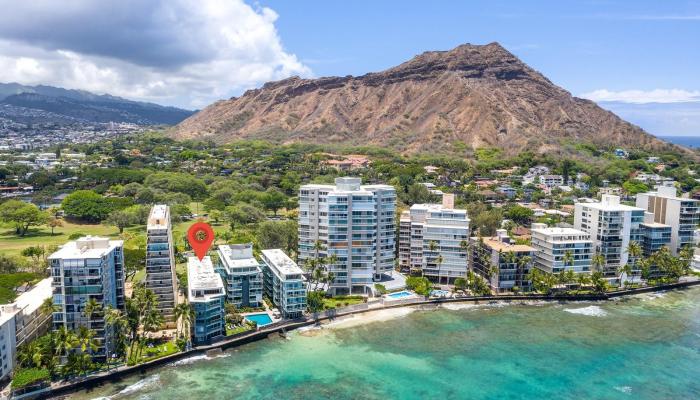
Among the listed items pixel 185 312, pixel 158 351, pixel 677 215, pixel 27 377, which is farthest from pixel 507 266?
pixel 27 377

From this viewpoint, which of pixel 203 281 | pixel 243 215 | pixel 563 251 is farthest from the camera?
pixel 243 215

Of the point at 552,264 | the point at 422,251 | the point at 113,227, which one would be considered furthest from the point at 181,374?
the point at 113,227

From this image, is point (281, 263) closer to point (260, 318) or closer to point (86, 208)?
point (260, 318)

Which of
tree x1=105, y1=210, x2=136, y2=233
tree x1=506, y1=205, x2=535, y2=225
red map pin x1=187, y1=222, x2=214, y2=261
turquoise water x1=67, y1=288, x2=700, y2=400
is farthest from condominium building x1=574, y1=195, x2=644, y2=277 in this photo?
tree x1=105, y1=210, x2=136, y2=233

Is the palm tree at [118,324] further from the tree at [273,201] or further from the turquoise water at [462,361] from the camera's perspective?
the tree at [273,201]

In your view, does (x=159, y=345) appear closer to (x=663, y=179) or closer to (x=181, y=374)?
(x=181, y=374)

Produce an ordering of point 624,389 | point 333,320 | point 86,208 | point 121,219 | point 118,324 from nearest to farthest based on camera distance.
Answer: point 624,389 → point 118,324 → point 333,320 → point 121,219 → point 86,208

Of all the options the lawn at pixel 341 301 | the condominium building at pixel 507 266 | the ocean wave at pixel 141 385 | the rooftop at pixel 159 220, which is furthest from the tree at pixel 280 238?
the ocean wave at pixel 141 385
